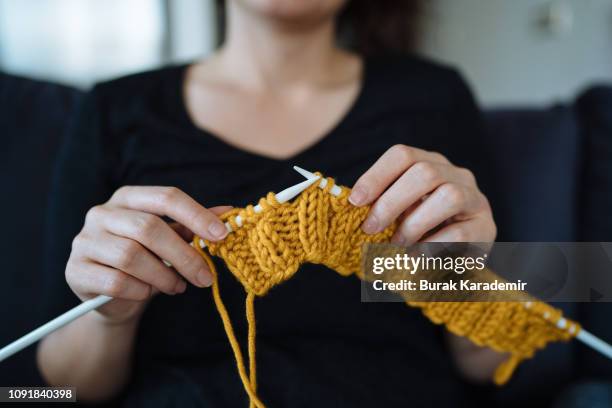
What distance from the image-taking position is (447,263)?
23.1 inches

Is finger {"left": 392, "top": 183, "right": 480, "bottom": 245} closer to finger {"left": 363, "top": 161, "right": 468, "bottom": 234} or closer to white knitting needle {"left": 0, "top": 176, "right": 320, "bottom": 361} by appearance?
finger {"left": 363, "top": 161, "right": 468, "bottom": 234}

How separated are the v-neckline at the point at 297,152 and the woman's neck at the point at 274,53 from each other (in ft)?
0.32

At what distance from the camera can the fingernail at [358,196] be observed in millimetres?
513

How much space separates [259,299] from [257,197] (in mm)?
141

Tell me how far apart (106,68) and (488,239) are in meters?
1.23

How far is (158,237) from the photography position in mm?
509

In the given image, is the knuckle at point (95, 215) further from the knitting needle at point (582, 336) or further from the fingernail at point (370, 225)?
the knitting needle at point (582, 336)

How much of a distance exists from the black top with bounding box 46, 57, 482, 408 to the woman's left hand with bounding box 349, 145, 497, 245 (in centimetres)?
15

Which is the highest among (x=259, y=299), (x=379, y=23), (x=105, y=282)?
(x=379, y=23)

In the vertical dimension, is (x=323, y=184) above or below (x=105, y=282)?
above

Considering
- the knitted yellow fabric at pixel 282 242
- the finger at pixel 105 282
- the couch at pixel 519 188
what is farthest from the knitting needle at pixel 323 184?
the couch at pixel 519 188

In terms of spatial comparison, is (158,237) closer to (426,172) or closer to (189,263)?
(189,263)

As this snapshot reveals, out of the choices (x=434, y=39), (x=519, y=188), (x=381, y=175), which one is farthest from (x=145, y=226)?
(x=434, y=39)

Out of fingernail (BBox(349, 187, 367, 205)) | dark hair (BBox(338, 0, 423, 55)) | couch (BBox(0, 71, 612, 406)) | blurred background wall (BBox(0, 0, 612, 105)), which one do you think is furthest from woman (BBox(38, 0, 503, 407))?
blurred background wall (BBox(0, 0, 612, 105))
